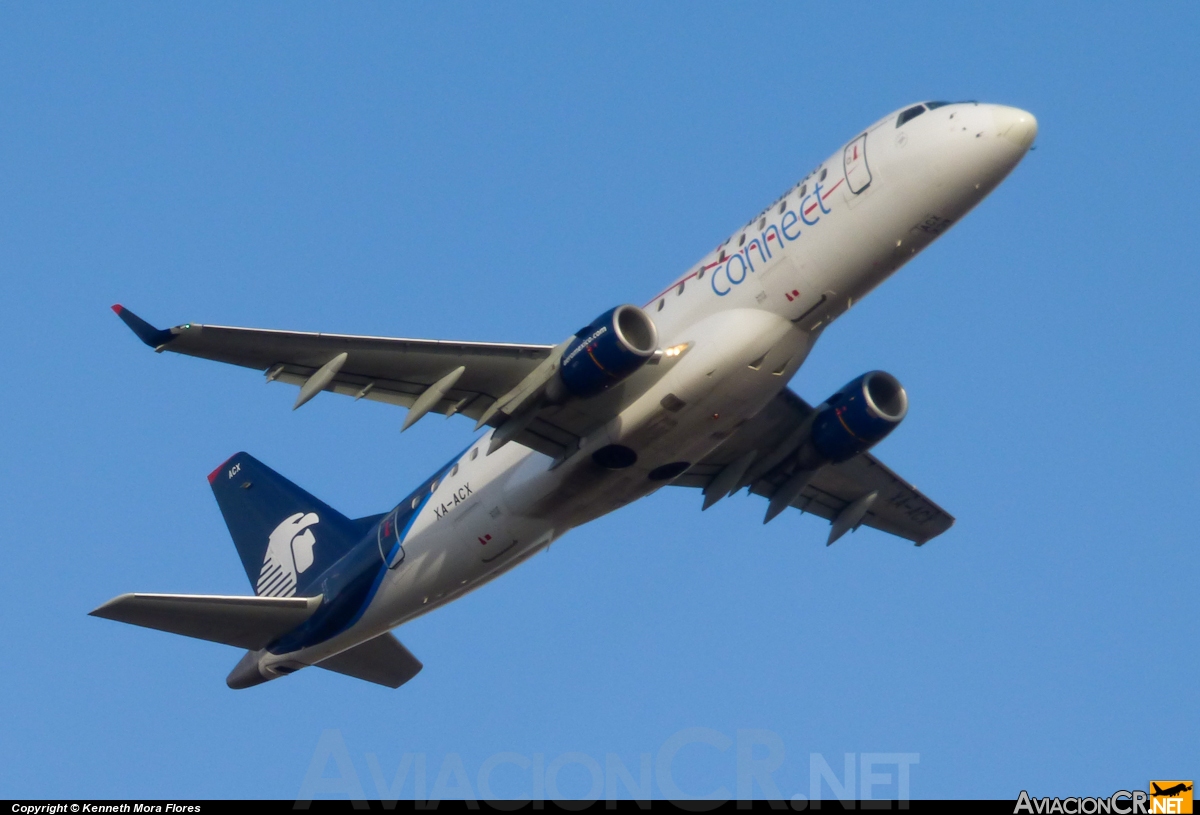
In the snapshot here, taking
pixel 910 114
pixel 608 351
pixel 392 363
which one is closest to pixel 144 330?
pixel 392 363

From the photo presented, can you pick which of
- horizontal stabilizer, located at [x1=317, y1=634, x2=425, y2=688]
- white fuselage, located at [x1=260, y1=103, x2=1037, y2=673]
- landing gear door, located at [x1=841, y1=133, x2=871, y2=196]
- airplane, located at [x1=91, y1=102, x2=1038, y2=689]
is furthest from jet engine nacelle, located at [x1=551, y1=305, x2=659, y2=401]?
horizontal stabilizer, located at [x1=317, y1=634, x2=425, y2=688]

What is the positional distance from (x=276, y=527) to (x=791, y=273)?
1805 centimetres

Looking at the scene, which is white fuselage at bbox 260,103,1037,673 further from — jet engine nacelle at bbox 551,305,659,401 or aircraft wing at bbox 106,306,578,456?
aircraft wing at bbox 106,306,578,456

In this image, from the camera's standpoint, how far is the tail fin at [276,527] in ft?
131

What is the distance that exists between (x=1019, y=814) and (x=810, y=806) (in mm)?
3601

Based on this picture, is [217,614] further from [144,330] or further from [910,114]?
[910,114]

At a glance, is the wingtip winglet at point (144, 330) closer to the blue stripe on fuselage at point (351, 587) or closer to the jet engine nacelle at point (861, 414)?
the blue stripe on fuselage at point (351, 587)

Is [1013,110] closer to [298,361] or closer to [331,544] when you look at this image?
[298,361]

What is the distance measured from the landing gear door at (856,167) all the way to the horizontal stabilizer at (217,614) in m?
16.6

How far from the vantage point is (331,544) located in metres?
40.0

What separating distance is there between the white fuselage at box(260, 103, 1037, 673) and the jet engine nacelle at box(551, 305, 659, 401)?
3.70 ft

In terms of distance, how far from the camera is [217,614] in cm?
3609

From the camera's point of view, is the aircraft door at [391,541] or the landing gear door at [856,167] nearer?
the landing gear door at [856,167]

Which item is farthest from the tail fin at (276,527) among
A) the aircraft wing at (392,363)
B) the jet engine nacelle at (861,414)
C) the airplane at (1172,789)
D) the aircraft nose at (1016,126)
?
the airplane at (1172,789)
